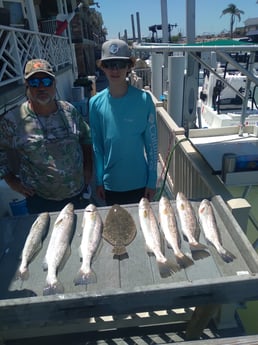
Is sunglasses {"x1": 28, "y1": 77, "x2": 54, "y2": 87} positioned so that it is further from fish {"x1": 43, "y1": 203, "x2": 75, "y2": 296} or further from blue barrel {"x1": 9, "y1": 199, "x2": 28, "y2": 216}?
blue barrel {"x1": 9, "y1": 199, "x2": 28, "y2": 216}

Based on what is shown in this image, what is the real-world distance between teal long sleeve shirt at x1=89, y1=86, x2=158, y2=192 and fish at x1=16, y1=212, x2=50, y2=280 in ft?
3.21

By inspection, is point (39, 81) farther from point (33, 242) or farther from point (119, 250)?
point (119, 250)

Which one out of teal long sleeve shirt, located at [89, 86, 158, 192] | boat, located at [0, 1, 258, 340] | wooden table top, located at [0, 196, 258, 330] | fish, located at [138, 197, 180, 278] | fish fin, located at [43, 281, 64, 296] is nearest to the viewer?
wooden table top, located at [0, 196, 258, 330]

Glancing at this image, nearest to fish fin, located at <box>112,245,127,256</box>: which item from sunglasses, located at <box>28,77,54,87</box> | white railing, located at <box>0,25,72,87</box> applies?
sunglasses, located at <box>28,77,54,87</box>

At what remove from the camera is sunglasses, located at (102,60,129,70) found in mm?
2381

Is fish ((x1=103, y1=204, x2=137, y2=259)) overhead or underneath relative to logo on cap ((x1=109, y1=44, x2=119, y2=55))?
underneath

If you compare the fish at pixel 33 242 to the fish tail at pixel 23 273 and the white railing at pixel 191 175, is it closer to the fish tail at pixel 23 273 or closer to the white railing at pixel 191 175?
the fish tail at pixel 23 273

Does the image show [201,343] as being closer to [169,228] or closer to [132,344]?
[169,228]

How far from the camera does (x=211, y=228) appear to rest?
1821 mm

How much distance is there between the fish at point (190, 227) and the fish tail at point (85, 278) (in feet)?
1.94

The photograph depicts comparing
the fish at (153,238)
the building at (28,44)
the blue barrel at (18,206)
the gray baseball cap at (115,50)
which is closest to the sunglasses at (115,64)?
the gray baseball cap at (115,50)

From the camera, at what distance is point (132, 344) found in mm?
2627

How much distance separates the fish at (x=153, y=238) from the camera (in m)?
1.58

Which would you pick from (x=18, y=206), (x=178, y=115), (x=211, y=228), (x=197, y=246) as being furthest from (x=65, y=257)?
(x=178, y=115)
